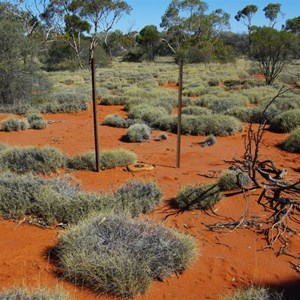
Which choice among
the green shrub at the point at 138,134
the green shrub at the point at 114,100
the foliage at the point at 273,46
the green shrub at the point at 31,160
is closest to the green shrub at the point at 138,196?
the green shrub at the point at 31,160

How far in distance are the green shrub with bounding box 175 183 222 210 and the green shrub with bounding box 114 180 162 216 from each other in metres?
0.35

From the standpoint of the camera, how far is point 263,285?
3504mm

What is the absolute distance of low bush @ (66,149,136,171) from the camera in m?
7.35

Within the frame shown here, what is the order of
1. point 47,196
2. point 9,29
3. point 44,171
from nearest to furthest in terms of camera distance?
point 47,196 < point 44,171 < point 9,29

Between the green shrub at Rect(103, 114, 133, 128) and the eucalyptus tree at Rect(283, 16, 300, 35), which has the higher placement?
the eucalyptus tree at Rect(283, 16, 300, 35)

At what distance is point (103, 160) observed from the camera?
24.3 ft

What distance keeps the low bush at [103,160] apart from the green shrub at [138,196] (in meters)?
1.68

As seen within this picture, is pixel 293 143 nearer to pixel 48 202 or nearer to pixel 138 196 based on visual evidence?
pixel 138 196

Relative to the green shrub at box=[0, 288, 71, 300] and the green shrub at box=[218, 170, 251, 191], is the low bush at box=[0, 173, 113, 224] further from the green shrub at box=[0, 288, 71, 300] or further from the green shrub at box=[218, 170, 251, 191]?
the green shrub at box=[218, 170, 251, 191]

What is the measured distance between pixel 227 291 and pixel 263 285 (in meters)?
0.35

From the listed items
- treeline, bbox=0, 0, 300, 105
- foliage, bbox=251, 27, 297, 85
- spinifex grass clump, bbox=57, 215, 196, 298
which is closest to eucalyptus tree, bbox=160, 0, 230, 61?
treeline, bbox=0, 0, 300, 105

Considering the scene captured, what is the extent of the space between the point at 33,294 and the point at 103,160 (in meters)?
4.50

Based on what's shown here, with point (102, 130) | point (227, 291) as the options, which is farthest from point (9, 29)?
point (227, 291)

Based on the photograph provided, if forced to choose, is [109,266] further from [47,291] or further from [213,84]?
[213,84]
